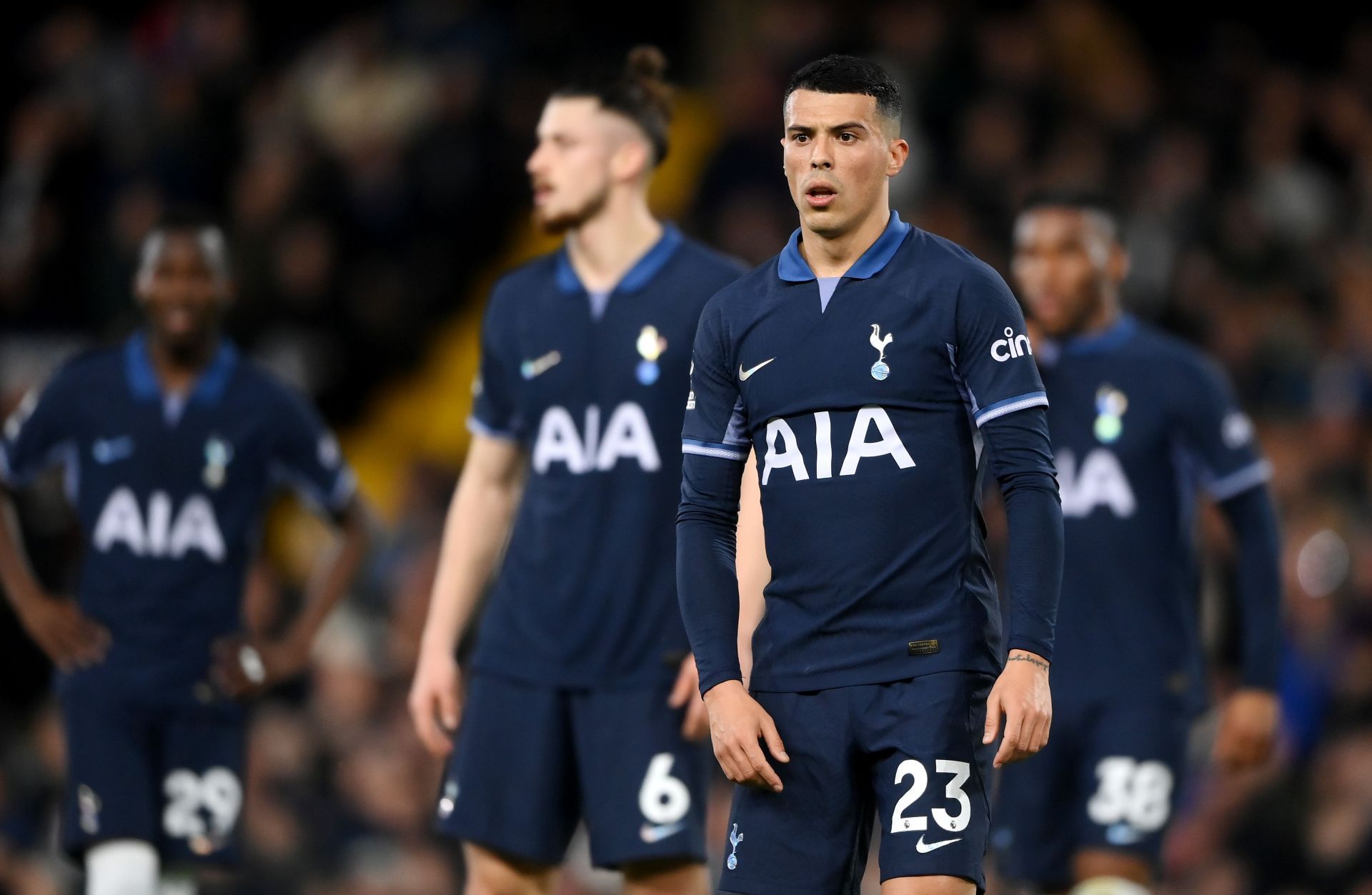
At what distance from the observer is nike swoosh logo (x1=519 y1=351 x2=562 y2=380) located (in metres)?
6.02

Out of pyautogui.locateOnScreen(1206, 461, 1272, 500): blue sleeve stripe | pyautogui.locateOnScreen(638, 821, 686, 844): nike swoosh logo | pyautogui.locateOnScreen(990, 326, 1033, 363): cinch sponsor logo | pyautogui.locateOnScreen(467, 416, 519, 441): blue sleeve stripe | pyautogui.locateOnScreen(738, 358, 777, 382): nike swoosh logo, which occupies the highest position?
pyautogui.locateOnScreen(990, 326, 1033, 363): cinch sponsor logo

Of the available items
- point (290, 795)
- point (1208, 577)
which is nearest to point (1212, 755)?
point (1208, 577)

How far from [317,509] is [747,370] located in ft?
11.0

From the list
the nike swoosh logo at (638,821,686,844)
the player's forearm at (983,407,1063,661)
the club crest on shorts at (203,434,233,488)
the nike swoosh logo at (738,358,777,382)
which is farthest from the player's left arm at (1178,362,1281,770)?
the club crest on shorts at (203,434,233,488)

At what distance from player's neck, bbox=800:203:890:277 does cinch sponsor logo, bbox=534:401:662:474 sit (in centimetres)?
126

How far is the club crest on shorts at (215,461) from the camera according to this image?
Result: 7.12 meters

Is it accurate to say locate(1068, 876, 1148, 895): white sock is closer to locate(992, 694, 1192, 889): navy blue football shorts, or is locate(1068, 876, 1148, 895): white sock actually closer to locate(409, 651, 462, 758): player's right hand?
locate(992, 694, 1192, 889): navy blue football shorts

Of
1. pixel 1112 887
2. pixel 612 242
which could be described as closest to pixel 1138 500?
pixel 1112 887

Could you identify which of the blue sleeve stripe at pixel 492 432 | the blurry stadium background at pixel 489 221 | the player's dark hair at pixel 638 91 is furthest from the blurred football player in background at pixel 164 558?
the blurry stadium background at pixel 489 221

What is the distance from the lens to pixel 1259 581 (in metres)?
6.78

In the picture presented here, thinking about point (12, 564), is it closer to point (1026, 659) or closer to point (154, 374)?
point (154, 374)

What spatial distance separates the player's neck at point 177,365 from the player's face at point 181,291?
Answer: 21mm

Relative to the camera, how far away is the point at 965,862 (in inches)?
176

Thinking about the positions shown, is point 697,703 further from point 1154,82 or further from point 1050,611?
point 1154,82
